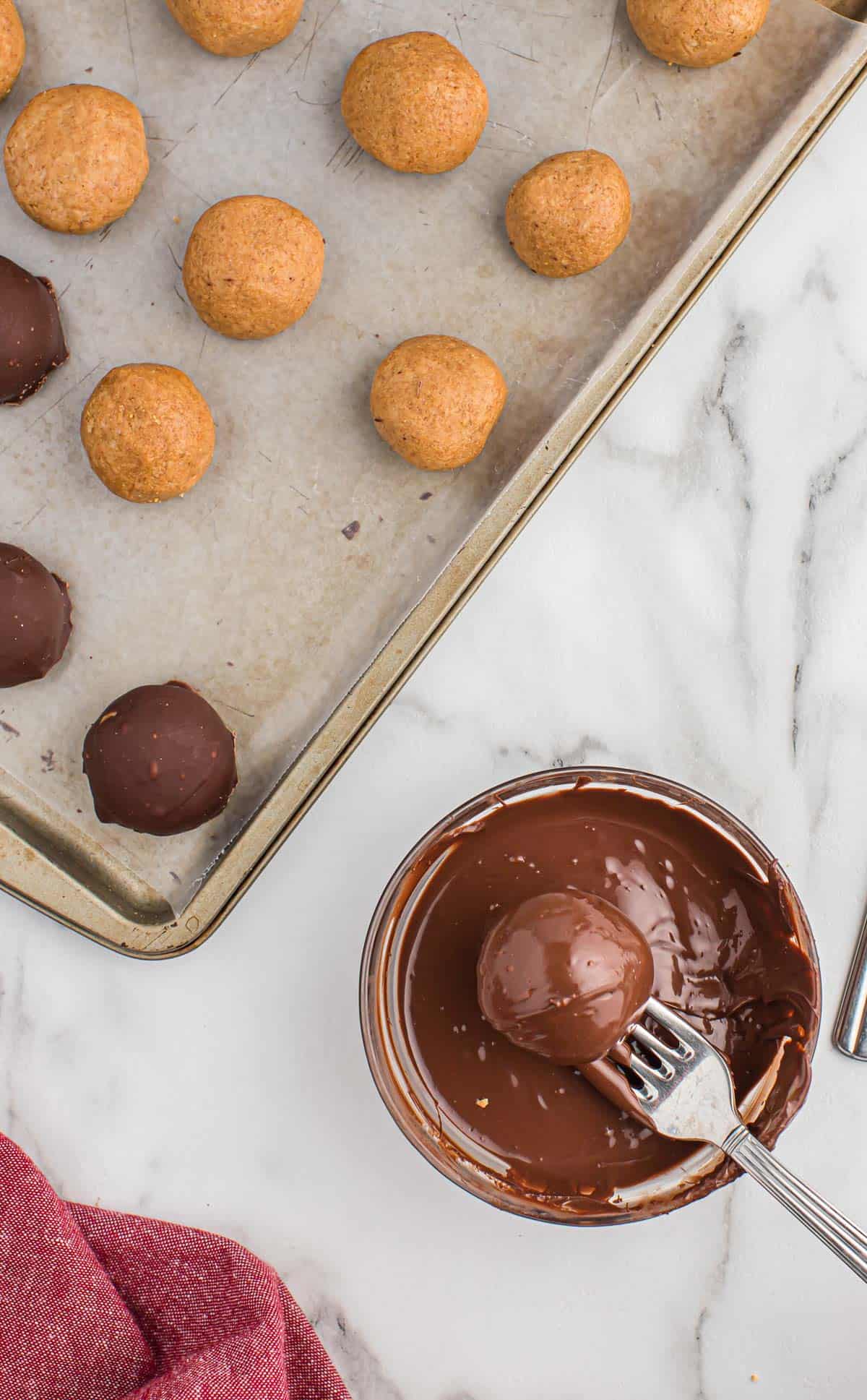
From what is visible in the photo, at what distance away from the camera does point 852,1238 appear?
117cm

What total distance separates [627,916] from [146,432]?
78cm

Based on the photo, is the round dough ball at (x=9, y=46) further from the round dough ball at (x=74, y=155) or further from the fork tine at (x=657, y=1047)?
the fork tine at (x=657, y=1047)

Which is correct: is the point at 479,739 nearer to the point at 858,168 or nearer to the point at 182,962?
the point at 182,962

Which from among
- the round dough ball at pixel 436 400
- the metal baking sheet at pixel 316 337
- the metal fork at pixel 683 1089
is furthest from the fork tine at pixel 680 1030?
the round dough ball at pixel 436 400

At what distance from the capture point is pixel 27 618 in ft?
4.09

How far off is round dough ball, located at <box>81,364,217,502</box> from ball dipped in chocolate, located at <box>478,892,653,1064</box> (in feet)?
2.11

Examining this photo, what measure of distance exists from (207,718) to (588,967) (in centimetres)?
51

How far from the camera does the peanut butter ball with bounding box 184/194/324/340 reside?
1.29 m

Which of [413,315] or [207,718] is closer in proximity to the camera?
[207,718]

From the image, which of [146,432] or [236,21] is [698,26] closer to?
[236,21]

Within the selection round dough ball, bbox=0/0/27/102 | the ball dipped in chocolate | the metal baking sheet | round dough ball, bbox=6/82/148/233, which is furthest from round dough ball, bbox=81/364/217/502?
the ball dipped in chocolate

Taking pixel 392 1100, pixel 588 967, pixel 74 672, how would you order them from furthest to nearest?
pixel 74 672 < pixel 392 1100 < pixel 588 967

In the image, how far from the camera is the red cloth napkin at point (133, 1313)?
4.05 ft

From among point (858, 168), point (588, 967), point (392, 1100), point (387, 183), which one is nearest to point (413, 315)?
point (387, 183)
